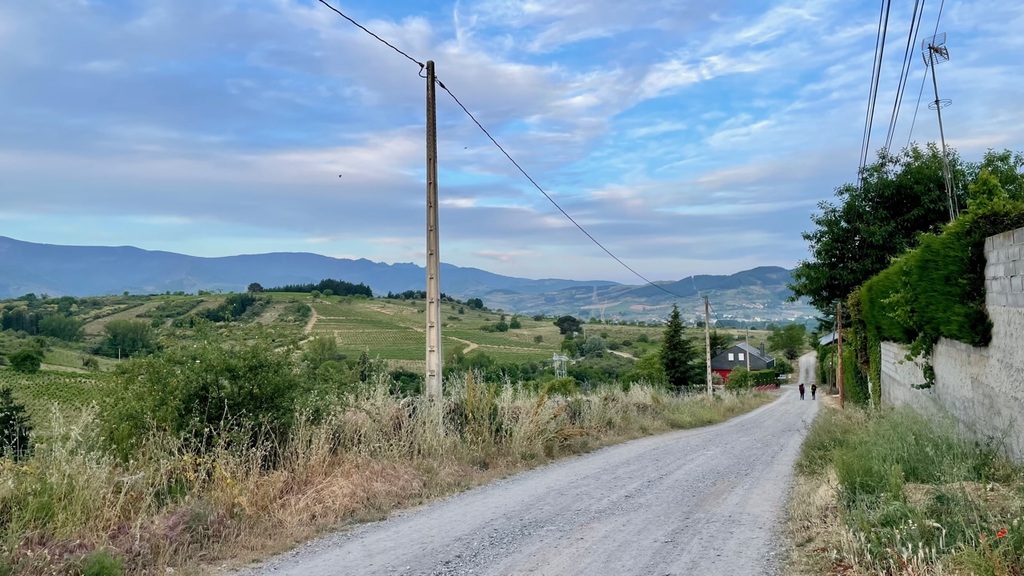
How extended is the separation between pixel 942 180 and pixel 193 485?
25427 millimetres

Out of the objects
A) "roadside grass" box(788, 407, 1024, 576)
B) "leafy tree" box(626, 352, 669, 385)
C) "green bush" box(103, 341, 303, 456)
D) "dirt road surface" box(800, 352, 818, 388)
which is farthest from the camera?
"dirt road surface" box(800, 352, 818, 388)

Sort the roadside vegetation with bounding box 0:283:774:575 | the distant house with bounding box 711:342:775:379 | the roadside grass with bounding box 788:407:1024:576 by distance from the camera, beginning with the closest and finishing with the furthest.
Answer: the roadside grass with bounding box 788:407:1024:576
the roadside vegetation with bounding box 0:283:774:575
the distant house with bounding box 711:342:775:379

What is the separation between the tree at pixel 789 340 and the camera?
12375cm

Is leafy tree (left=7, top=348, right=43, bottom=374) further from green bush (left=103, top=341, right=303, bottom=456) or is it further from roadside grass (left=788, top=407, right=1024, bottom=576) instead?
roadside grass (left=788, top=407, right=1024, bottom=576)

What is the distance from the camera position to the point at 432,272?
10.9 meters

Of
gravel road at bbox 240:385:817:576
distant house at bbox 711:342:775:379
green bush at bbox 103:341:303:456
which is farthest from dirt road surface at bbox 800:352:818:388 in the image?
green bush at bbox 103:341:303:456

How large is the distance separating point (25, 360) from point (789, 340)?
12203 centimetres

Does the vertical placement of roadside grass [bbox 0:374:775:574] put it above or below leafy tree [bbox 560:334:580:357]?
above

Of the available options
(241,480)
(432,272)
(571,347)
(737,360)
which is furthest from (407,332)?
(241,480)

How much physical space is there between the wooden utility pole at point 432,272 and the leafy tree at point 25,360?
2504 centimetres

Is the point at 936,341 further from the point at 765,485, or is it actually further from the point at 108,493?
the point at 108,493

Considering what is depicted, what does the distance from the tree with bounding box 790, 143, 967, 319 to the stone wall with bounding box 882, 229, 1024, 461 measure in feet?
50.6

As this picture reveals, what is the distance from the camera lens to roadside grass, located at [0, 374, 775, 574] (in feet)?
17.0

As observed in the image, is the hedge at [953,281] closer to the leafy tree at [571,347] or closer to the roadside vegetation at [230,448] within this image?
the roadside vegetation at [230,448]
